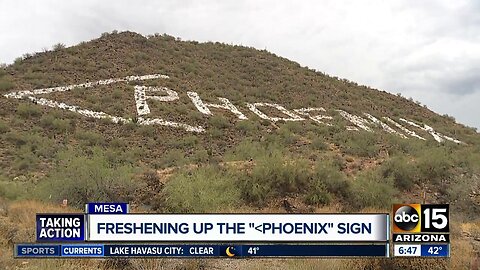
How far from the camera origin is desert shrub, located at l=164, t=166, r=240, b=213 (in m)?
14.4

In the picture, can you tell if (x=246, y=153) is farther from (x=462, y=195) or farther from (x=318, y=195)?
(x=462, y=195)

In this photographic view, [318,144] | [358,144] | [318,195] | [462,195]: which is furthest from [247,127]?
[462,195]

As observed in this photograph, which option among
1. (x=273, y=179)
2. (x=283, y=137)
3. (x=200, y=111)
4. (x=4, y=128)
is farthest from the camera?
(x=200, y=111)

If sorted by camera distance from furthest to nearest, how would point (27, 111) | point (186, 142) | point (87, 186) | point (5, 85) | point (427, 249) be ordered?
point (5, 85) → point (27, 111) → point (186, 142) → point (87, 186) → point (427, 249)

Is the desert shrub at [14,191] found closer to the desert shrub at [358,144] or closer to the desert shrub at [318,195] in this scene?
the desert shrub at [318,195]

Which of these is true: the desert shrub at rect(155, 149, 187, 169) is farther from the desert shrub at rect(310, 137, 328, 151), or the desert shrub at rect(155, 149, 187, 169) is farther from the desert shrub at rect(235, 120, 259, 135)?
the desert shrub at rect(310, 137, 328, 151)

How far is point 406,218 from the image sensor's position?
7586 millimetres

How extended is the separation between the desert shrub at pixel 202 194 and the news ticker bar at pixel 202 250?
19.6 feet

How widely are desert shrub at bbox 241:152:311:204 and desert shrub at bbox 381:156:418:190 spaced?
3811 millimetres

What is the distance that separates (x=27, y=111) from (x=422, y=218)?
30.5m

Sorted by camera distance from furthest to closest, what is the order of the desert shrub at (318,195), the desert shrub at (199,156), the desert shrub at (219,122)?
the desert shrub at (219,122)
the desert shrub at (199,156)
the desert shrub at (318,195)

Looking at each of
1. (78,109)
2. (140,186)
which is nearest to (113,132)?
(78,109)

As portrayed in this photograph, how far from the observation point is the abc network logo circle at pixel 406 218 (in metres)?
7.55

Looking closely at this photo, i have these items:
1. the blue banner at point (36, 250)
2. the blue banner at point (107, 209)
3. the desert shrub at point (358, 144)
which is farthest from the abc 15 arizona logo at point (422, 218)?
the desert shrub at point (358, 144)
